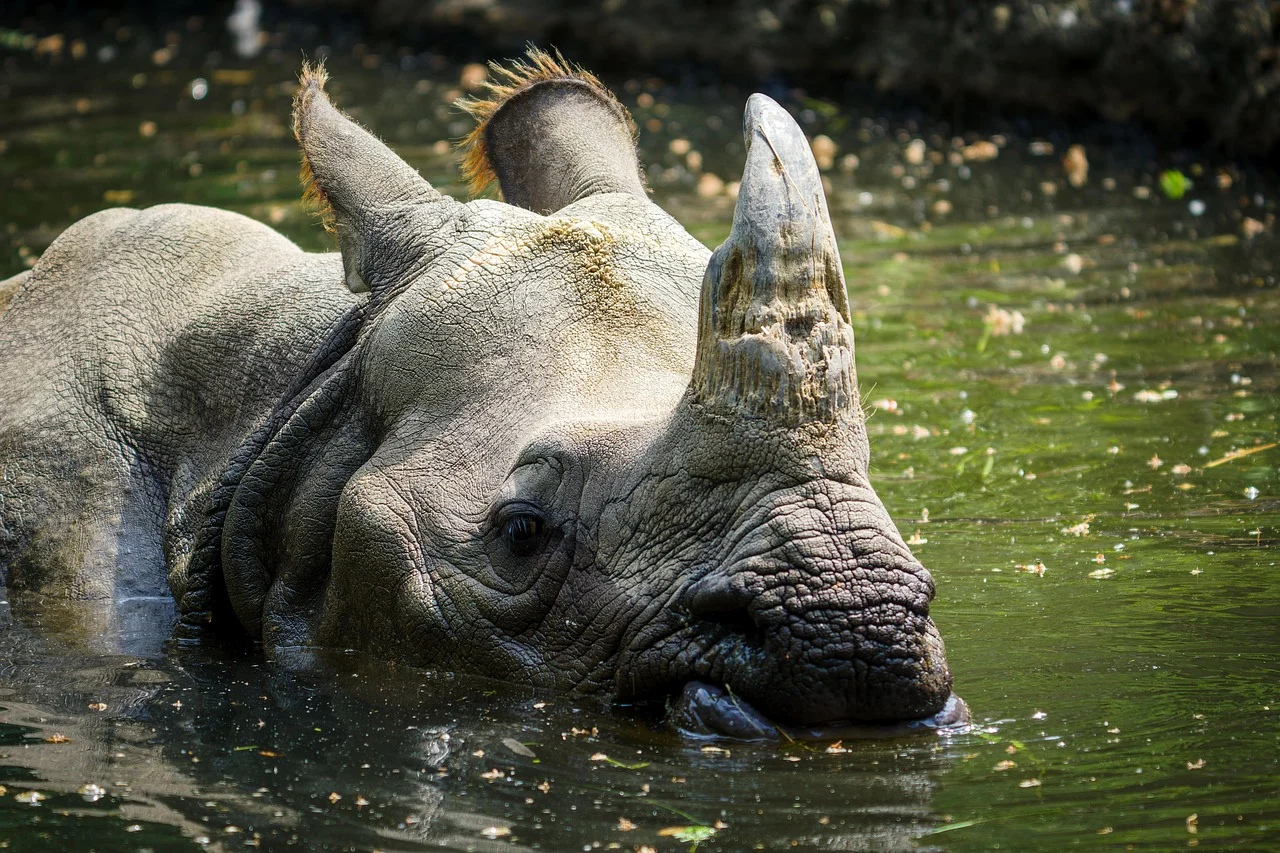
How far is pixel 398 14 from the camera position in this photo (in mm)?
25500

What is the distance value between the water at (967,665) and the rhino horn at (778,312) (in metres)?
0.93

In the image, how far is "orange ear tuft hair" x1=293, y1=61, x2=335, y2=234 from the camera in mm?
6605

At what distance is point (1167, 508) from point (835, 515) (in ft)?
12.7

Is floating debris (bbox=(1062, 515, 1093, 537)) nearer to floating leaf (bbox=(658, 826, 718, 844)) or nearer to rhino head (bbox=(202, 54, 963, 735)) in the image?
rhino head (bbox=(202, 54, 963, 735))

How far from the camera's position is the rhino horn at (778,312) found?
4.73 metres

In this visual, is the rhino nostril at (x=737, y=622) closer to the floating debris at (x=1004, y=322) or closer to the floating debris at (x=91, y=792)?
the floating debris at (x=91, y=792)

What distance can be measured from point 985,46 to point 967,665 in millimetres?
13930

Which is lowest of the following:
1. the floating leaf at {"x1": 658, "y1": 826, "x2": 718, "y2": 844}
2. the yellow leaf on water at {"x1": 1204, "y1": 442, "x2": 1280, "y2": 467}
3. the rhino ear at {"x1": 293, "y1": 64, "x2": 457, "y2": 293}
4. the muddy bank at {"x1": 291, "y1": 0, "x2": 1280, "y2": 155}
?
the floating leaf at {"x1": 658, "y1": 826, "x2": 718, "y2": 844}

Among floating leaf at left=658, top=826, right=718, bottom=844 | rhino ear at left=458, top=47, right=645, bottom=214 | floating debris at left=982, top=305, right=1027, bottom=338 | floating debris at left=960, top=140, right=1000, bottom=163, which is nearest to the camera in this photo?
floating leaf at left=658, top=826, right=718, bottom=844

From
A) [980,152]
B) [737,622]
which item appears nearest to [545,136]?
[737,622]

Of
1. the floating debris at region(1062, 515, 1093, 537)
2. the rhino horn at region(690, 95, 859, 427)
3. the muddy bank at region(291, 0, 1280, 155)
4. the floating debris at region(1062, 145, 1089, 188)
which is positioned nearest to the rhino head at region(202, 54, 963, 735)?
the rhino horn at region(690, 95, 859, 427)

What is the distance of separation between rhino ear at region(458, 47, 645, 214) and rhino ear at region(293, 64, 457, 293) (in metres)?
0.51

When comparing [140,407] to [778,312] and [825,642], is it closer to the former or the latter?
[778,312]

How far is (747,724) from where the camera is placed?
16.1 ft
